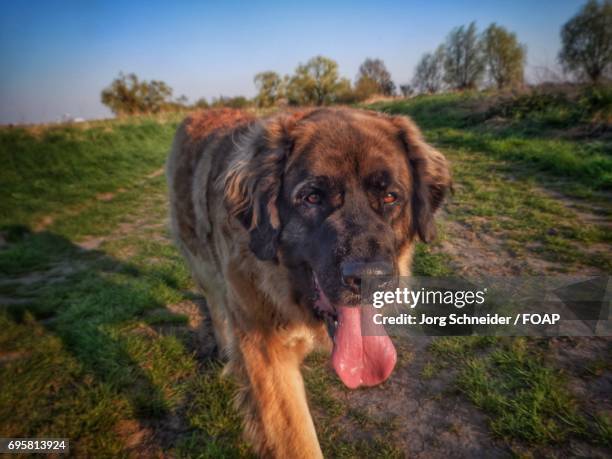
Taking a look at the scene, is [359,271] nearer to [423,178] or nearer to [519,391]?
[423,178]

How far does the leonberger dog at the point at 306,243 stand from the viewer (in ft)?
6.12

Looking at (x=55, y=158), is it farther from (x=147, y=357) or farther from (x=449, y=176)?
(x=449, y=176)

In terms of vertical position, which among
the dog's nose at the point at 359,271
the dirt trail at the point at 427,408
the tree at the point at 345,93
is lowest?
the dirt trail at the point at 427,408

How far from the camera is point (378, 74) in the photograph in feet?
153

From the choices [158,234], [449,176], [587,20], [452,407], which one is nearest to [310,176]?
[449,176]

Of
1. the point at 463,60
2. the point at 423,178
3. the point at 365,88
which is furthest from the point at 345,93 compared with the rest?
the point at 423,178

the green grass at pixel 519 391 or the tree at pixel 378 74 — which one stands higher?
the tree at pixel 378 74

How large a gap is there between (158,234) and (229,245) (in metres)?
4.21

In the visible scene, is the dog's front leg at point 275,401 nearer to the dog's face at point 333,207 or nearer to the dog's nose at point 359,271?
the dog's face at point 333,207

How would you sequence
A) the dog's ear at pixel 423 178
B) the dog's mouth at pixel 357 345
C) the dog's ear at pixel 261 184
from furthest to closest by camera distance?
the dog's ear at pixel 423 178 < the dog's ear at pixel 261 184 < the dog's mouth at pixel 357 345

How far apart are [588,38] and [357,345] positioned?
28438 mm

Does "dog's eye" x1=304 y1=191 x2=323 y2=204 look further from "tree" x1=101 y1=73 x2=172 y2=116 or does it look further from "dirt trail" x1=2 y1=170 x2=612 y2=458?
"tree" x1=101 y1=73 x2=172 y2=116

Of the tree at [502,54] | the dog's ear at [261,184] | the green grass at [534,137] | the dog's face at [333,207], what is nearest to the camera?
the dog's face at [333,207]

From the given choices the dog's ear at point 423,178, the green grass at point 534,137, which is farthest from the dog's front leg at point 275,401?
the green grass at point 534,137
